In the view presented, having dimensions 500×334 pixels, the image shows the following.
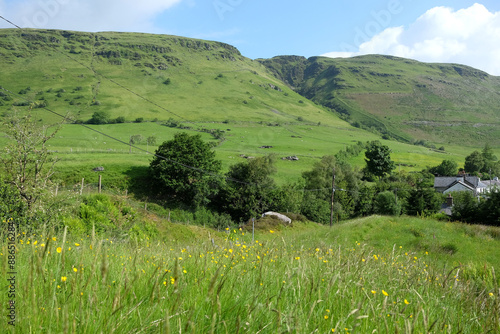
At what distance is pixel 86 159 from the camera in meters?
65.2

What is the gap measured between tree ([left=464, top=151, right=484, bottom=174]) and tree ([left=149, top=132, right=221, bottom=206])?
115 metres

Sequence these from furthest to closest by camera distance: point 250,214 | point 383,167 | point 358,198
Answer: point 383,167, point 358,198, point 250,214

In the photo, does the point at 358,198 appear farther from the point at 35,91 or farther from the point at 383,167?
the point at 35,91

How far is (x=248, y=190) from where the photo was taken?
60.7 meters

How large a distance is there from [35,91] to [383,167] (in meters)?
174

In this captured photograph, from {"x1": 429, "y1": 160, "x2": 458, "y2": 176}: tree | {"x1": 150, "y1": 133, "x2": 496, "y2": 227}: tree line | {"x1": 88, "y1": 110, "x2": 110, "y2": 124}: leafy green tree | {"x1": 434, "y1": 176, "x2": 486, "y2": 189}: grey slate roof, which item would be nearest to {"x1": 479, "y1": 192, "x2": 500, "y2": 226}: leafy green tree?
{"x1": 150, "y1": 133, "x2": 496, "y2": 227}: tree line

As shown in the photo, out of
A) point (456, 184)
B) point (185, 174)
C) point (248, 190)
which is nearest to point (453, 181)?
point (456, 184)

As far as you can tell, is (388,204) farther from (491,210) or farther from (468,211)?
(491,210)

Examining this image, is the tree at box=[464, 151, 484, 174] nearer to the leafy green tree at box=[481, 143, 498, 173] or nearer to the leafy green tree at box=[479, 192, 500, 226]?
the leafy green tree at box=[481, 143, 498, 173]

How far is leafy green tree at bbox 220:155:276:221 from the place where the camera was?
59.8 metres

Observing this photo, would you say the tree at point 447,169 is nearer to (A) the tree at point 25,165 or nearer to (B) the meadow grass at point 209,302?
(A) the tree at point 25,165

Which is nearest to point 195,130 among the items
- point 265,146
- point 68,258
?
point 265,146

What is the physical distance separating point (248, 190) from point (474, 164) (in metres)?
112

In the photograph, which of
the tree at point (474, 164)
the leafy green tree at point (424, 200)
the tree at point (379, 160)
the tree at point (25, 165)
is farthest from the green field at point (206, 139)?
the leafy green tree at point (424, 200)
